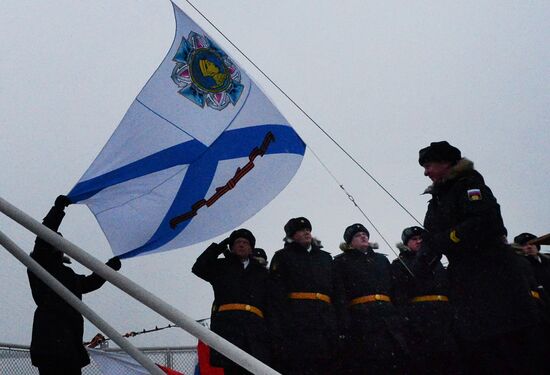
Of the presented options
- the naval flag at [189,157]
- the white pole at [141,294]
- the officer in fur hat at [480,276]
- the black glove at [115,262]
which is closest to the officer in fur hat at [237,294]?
the naval flag at [189,157]

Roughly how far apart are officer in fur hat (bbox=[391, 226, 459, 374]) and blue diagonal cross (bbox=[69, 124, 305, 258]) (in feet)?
4.48

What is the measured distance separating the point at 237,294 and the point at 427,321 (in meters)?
1.49

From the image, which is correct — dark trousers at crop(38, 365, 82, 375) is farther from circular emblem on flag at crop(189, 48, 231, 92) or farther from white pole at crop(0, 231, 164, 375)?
circular emblem on flag at crop(189, 48, 231, 92)

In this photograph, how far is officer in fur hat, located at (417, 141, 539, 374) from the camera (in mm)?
3000

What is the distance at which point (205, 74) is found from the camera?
4020 mm

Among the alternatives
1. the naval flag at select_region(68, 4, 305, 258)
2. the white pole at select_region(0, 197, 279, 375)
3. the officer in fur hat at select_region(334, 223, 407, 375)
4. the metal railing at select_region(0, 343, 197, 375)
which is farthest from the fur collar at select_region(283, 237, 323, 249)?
the white pole at select_region(0, 197, 279, 375)

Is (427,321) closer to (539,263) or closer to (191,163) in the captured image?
(539,263)

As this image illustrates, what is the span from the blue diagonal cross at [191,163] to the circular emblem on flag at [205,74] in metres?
0.25

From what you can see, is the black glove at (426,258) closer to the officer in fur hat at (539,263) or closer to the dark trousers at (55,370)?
the officer in fur hat at (539,263)

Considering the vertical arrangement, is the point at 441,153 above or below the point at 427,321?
above

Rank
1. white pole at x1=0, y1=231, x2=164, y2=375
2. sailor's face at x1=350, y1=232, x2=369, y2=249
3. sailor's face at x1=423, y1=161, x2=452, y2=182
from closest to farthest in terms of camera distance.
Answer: white pole at x1=0, y1=231, x2=164, y2=375 < sailor's face at x1=423, y1=161, x2=452, y2=182 < sailor's face at x1=350, y1=232, x2=369, y2=249

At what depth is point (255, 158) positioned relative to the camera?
13.7ft

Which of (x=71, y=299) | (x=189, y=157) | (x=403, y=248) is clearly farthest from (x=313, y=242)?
(x=71, y=299)

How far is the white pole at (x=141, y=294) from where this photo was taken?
1.51 metres
